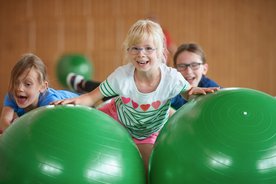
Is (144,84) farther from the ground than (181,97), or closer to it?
farther from the ground

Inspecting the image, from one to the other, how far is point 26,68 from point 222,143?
1342 millimetres

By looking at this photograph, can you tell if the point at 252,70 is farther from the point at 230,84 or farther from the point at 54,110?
the point at 54,110

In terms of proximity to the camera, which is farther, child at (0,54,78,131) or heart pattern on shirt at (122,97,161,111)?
child at (0,54,78,131)

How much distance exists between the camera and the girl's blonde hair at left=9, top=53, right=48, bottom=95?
2477 millimetres

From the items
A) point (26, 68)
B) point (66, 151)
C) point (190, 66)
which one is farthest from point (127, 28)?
point (66, 151)

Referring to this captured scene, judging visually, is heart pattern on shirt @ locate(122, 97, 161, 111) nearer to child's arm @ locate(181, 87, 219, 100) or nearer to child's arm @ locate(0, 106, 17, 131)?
child's arm @ locate(181, 87, 219, 100)

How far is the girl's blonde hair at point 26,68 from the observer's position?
8.13 feet

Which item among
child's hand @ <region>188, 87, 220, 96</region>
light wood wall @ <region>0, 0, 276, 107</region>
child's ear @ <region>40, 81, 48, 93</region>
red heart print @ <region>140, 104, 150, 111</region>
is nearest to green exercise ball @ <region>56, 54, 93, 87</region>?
light wood wall @ <region>0, 0, 276, 107</region>

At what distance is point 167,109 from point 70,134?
886 millimetres

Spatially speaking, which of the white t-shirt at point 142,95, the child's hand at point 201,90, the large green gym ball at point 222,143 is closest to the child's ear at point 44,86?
the white t-shirt at point 142,95

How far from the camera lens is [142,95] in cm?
231

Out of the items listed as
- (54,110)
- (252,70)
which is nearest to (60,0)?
(252,70)

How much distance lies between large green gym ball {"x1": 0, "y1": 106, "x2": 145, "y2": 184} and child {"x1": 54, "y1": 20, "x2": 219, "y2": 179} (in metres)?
0.48

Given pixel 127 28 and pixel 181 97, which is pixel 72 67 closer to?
pixel 127 28
